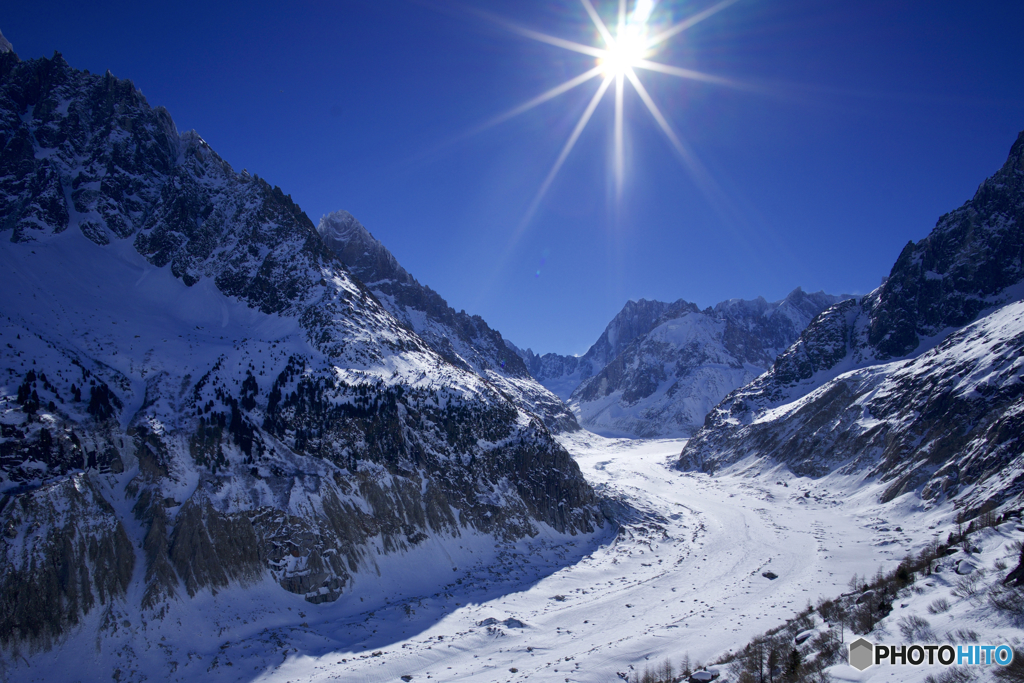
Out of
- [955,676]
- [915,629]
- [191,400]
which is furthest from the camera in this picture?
[191,400]

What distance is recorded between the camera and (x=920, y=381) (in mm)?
79938

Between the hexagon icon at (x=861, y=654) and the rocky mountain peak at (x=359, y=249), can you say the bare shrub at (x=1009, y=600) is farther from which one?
the rocky mountain peak at (x=359, y=249)

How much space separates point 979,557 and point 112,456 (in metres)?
60.6

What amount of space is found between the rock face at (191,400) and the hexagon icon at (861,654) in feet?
126

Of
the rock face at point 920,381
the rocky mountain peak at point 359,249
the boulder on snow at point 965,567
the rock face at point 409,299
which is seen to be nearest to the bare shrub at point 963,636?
the boulder on snow at point 965,567

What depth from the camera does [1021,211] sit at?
99.3 metres

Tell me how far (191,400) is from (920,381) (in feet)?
356

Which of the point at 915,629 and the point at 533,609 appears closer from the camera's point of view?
the point at 915,629

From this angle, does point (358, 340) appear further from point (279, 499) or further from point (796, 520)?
point (796, 520)

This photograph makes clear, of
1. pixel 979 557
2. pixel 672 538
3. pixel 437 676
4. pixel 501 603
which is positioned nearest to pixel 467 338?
pixel 672 538

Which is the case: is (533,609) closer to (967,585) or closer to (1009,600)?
(967,585)

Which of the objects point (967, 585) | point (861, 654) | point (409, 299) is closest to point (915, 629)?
point (861, 654)

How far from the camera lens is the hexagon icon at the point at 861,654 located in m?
16.9

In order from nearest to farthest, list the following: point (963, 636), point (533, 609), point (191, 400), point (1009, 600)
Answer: point (963, 636), point (1009, 600), point (533, 609), point (191, 400)
